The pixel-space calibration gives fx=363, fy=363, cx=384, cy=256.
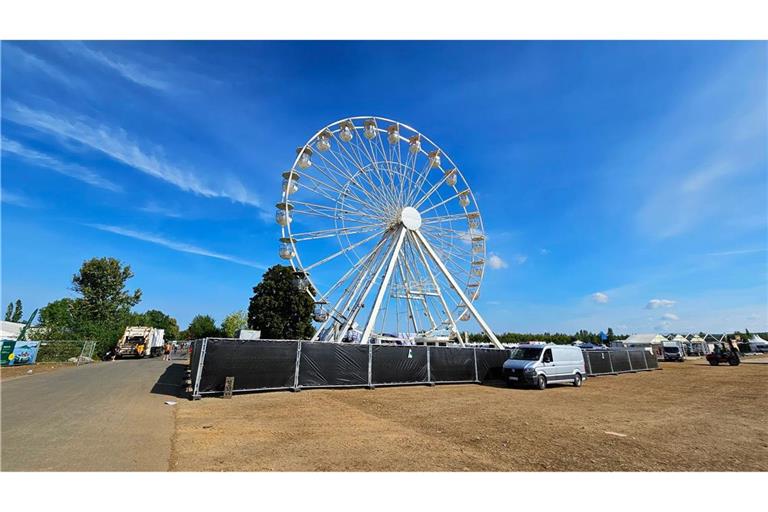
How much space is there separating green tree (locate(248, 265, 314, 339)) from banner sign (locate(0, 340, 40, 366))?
55.2 ft

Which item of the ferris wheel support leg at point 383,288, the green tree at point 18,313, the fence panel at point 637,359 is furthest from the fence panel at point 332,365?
the green tree at point 18,313

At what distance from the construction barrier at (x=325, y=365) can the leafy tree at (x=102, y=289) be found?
47.8 metres

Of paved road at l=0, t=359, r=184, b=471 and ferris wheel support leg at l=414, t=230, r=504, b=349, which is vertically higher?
ferris wheel support leg at l=414, t=230, r=504, b=349

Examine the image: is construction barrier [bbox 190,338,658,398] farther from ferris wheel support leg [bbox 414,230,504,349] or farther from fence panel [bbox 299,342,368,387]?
ferris wheel support leg [bbox 414,230,504,349]

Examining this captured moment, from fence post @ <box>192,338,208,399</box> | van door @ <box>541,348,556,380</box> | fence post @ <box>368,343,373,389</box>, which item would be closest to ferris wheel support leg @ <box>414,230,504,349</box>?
van door @ <box>541,348,556,380</box>

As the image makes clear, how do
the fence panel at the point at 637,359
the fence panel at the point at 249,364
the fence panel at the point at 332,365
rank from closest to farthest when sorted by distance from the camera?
1. the fence panel at the point at 249,364
2. the fence panel at the point at 332,365
3. the fence panel at the point at 637,359

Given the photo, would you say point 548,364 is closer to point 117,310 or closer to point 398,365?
point 398,365

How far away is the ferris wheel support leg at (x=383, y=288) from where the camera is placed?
1869 cm

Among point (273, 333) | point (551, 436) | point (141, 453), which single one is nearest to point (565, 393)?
point (551, 436)

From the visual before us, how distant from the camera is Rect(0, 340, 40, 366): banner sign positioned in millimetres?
22125

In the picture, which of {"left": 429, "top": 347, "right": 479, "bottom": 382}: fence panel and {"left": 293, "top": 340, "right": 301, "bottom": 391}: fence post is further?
{"left": 429, "top": 347, "right": 479, "bottom": 382}: fence panel

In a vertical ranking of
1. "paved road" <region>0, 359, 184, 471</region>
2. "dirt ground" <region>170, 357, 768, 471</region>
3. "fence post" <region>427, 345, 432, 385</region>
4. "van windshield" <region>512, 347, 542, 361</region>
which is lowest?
"dirt ground" <region>170, 357, 768, 471</region>

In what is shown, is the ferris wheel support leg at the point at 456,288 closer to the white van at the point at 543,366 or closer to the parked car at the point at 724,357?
the white van at the point at 543,366

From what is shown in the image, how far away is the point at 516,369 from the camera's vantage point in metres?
15.0
